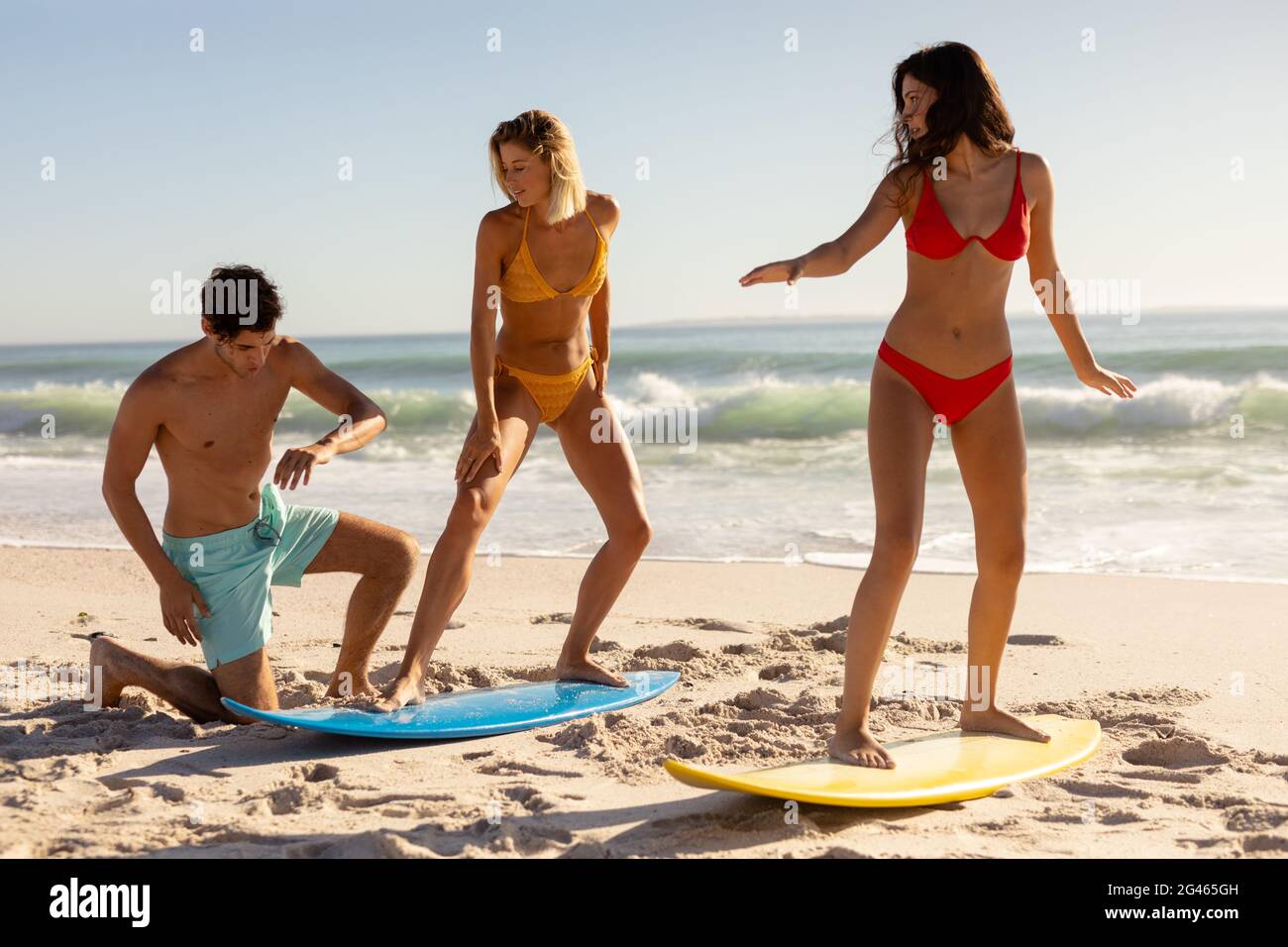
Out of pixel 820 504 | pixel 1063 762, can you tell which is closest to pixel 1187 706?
pixel 1063 762

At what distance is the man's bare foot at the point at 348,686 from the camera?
15.1 ft

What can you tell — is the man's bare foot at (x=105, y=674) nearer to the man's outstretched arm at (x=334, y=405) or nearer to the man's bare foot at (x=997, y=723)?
the man's outstretched arm at (x=334, y=405)

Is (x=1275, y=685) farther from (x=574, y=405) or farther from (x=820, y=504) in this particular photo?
(x=820, y=504)

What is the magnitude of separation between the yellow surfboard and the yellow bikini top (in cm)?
181

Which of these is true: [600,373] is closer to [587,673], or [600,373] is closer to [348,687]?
[587,673]

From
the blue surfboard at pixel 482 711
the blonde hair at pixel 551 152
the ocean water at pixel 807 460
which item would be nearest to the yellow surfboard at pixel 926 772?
the blue surfboard at pixel 482 711

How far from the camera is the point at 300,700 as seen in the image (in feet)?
15.2

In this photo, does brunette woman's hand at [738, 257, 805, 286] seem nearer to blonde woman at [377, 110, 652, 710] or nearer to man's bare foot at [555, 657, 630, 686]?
blonde woman at [377, 110, 652, 710]

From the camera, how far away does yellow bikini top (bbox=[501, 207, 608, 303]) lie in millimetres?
4449

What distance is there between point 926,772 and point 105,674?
108 inches

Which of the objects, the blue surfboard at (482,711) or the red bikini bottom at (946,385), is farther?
the blue surfboard at (482,711)

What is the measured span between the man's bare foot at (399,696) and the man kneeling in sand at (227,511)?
1.04 feet
